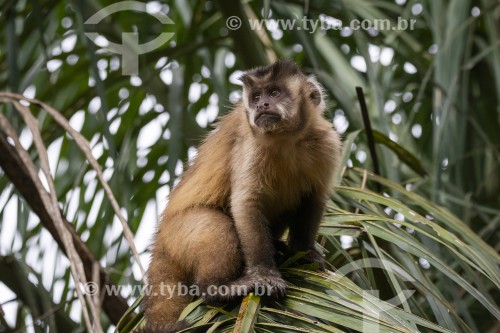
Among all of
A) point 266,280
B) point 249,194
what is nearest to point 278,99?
point 249,194

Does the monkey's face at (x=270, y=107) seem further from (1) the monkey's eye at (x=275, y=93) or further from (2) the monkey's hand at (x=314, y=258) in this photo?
(2) the monkey's hand at (x=314, y=258)

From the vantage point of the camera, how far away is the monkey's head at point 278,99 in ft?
14.2

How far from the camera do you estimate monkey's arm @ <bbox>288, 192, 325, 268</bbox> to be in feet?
13.6

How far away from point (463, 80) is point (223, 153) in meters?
2.07

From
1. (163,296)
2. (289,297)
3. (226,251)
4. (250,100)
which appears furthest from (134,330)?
(250,100)

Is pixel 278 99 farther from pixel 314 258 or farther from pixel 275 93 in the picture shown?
pixel 314 258

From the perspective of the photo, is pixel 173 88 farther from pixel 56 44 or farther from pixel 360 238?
pixel 360 238

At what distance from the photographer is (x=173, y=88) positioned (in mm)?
5246

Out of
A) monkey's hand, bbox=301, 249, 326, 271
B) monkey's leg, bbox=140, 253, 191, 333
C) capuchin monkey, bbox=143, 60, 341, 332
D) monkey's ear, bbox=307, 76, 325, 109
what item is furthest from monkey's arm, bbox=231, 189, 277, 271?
monkey's ear, bbox=307, 76, 325, 109

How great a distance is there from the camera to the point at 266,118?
14.1 feet

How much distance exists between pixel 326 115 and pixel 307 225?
1416mm
